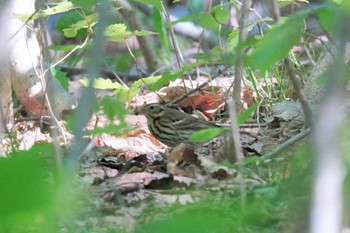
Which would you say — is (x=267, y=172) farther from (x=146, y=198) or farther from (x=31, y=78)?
(x=31, y=78)

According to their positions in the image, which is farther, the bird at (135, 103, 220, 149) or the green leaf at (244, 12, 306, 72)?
the bird at (135, 103, 220, 149)

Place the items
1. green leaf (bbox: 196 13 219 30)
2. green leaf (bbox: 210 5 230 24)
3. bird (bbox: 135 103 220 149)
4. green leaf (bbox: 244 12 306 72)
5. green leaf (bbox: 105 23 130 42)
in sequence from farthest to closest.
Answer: bird (bbox: 135 103 220 149) < green leaf (bbox: 105 23 130 42) < green leaf (bbox: 210 5 230 24) < green leaf (bbox: 196 13 219 30) < green leaf (bbox: 244 12 306 72)

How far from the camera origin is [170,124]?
5.06m

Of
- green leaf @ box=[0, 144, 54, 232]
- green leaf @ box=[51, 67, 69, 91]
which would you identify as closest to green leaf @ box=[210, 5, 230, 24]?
green leaf @ box=[51, 67, 69, 91]

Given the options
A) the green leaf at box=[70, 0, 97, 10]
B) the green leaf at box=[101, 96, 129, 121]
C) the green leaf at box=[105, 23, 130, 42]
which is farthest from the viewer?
the green leaf at box=[105, 23, 130, 42]

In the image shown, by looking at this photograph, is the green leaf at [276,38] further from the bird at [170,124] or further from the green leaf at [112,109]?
the bird at [170,124]

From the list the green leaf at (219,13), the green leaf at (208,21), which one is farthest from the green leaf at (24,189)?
the green leaf at (219,13)

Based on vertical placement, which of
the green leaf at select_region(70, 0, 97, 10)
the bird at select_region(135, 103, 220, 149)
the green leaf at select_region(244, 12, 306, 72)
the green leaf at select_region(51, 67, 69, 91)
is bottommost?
the bird at select_region(135, 103, 220, 149)

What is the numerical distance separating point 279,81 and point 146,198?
2.14m

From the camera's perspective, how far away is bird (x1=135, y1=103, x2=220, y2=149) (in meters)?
4.89

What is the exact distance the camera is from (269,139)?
468cm

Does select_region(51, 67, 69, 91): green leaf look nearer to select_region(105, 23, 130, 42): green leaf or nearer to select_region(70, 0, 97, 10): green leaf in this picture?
select_region(105, 23, 130, 42): green leaf

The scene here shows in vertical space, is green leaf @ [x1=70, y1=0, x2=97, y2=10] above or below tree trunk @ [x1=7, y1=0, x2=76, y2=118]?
above

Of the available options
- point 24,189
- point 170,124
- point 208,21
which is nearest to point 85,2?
point 208,21
